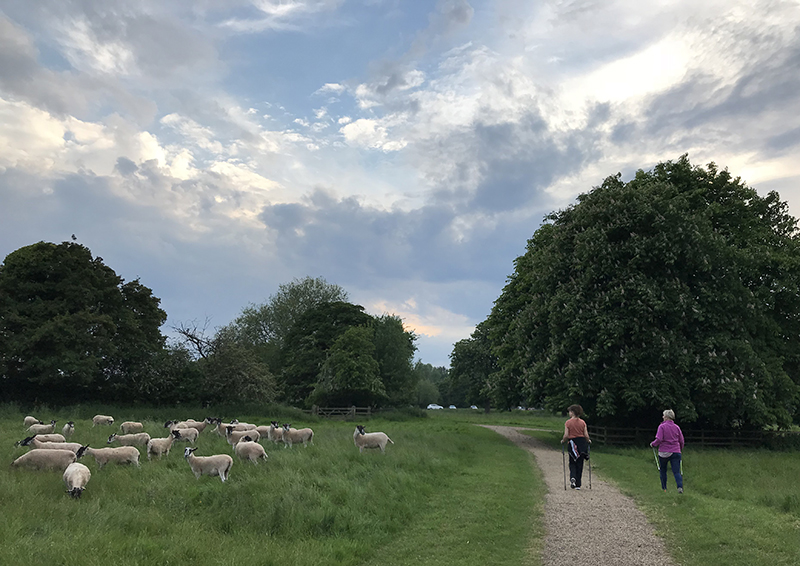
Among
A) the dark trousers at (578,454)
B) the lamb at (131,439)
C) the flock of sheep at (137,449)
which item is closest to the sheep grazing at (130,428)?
the flock of sheep at (137,449)

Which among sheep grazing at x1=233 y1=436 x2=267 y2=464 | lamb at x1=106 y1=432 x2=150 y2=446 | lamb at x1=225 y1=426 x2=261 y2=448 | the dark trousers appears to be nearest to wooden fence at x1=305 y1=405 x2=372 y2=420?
lamb at x1=225 y1=426 x2=261 y2=448

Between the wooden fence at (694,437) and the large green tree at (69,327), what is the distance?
1261 inches

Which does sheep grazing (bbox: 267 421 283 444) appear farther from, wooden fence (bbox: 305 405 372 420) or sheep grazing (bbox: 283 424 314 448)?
wooden fence (bbox: 305 405 372 420)

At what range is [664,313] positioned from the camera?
26.7 metres

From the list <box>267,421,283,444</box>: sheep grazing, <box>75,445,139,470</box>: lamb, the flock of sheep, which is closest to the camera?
the flock of sheep

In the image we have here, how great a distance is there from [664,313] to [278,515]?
886 inches

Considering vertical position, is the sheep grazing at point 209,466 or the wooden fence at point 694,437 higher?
the wooden fence at point 694,437

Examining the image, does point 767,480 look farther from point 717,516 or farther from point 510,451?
point 510,451

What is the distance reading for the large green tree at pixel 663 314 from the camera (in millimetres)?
26125

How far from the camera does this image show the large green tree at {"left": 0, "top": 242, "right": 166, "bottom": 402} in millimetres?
35875

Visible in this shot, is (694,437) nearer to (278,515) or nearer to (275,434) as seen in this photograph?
(275,434)

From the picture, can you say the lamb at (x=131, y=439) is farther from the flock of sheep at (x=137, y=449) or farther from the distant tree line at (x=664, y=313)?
the distant tree line at (x=664, y=313)

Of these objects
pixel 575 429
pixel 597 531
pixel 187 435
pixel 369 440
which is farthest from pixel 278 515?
pixel 187 435

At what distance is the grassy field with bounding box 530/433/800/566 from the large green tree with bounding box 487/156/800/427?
4702 mm
